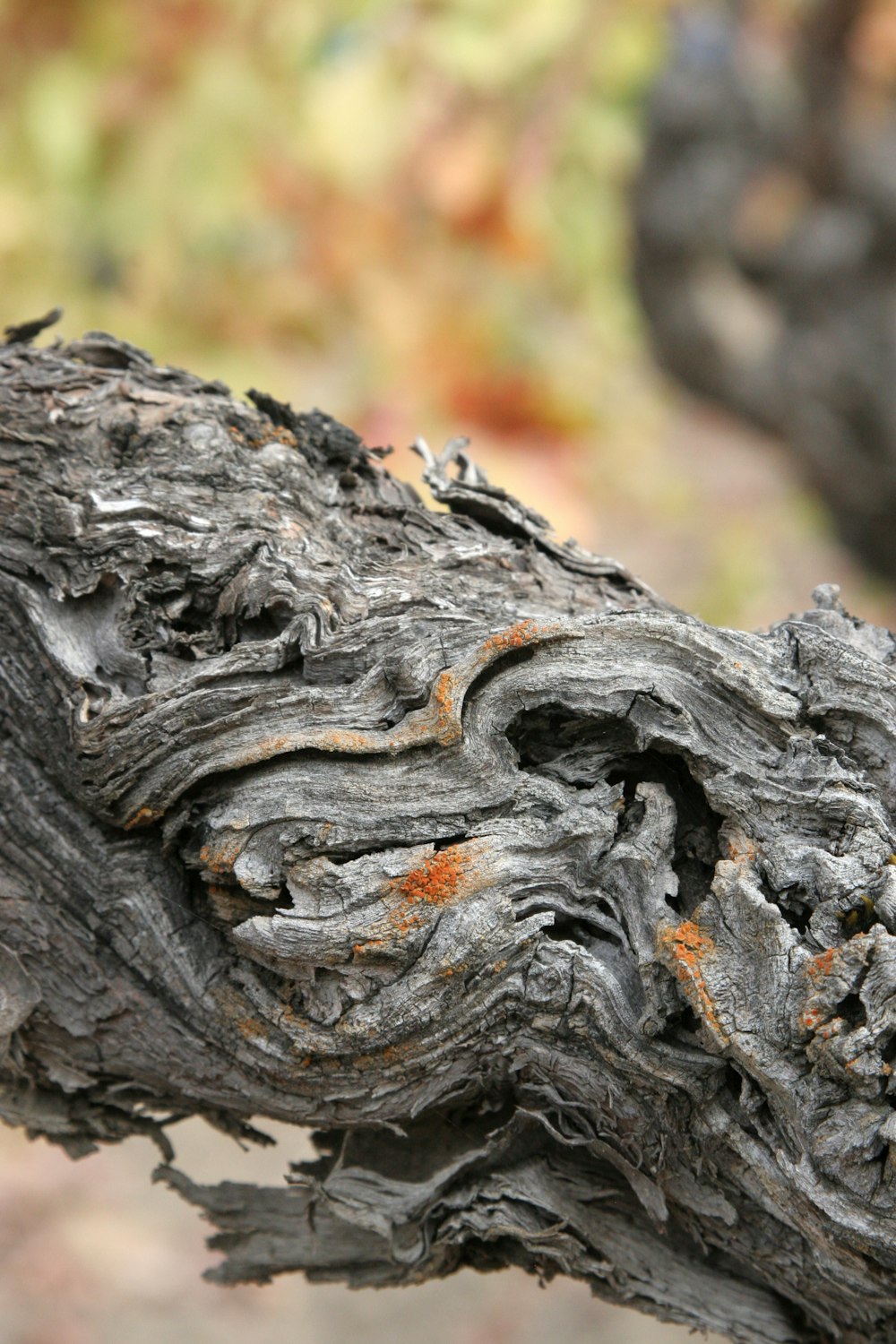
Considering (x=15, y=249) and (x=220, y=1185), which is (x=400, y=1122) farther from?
(x=15, y=249)

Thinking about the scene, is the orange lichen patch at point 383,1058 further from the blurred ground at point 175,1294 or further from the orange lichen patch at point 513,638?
the blurred ground at point 175,1294

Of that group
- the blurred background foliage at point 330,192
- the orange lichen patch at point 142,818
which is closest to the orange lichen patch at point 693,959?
the orange lichen patch at point 142,818

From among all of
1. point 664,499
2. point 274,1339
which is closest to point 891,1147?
point 274,1339

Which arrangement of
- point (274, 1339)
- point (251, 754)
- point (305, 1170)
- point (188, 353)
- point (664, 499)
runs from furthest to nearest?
point (664, 499) < point (188, 353) < point (274, 1339) < point (305, 1170) < point (251, 754)

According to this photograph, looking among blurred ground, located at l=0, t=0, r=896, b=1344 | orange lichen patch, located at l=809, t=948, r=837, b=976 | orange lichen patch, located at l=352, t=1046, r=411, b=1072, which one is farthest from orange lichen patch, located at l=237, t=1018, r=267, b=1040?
blurred ground, located at l=0, t=0, r=896, b=1344

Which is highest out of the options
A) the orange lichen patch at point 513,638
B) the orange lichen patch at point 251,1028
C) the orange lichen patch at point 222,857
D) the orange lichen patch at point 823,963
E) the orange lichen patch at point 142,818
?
the orange lichen patch at point 513,638
